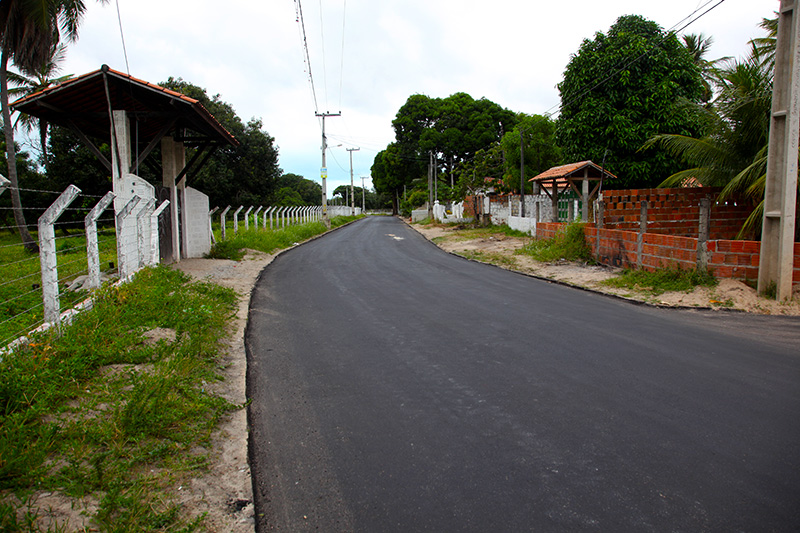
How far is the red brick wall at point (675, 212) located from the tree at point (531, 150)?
16.1m

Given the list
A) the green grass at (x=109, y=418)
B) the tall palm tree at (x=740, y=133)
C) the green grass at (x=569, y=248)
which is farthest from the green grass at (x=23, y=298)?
the tall palm tree at (x=740, y=133)

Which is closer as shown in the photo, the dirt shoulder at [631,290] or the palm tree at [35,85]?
the dirt shoulder at [631,290]

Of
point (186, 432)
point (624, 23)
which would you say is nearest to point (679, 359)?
point (186, 432)

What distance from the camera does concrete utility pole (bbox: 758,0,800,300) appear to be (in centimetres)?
824

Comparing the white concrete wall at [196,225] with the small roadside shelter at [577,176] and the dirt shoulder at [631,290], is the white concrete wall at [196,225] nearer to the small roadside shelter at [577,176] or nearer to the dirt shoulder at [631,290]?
the dirt shoulder at [631,290]

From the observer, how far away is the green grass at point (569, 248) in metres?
14.0

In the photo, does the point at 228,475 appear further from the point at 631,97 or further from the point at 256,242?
the point at 631,97

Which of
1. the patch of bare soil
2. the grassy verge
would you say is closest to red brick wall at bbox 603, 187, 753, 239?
the grassy verge

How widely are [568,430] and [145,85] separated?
1104cm

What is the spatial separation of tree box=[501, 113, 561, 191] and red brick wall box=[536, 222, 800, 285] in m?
18.0

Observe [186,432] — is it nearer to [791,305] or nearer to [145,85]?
[791,305]

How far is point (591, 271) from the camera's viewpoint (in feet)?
Result: 40.7

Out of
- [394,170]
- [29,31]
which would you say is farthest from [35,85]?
[394,170]

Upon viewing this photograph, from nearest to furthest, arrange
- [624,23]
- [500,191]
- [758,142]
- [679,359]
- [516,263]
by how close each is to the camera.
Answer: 1. [679,359]
2. [758,142]
3. [516,263]
4. [624,23]
5. [500,191]
